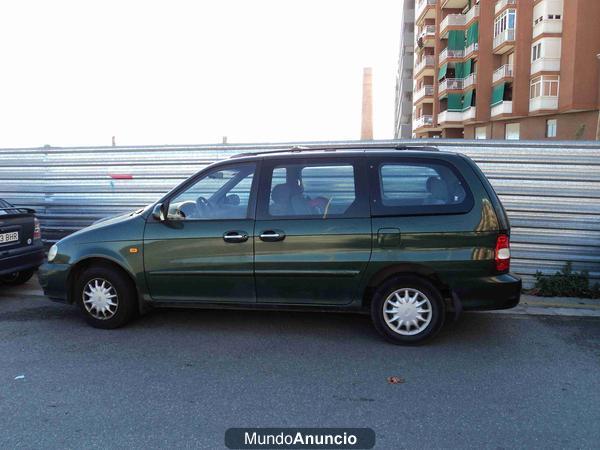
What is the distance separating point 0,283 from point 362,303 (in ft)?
16.7

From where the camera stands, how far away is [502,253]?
4523 mm

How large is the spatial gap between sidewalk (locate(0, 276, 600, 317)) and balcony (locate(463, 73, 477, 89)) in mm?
42607

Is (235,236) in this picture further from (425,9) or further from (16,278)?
(425,9)

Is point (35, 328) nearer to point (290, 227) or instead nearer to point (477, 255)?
point (290, 227)

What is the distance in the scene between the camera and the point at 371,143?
6.89 m

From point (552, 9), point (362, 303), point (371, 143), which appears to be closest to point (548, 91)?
point (552, 9)

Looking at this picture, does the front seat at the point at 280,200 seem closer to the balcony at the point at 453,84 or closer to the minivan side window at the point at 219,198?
the minivan side window at the point at 219,198

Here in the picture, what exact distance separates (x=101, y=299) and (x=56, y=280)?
509mm

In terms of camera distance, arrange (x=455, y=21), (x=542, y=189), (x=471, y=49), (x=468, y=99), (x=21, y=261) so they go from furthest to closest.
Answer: (x=455, y=21), (x=468, y=99), (x=471, y=49), (x=542, y=189), (x=21, y=261)

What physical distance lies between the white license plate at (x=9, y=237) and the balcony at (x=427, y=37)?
54.2 m

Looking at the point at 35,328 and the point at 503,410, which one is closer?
the point at 503,410

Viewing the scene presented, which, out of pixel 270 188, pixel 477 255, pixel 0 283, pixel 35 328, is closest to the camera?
pixel 477 255

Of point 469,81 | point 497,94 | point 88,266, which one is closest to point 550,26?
point 497,94

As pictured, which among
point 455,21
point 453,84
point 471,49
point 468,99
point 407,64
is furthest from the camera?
point 407,64
